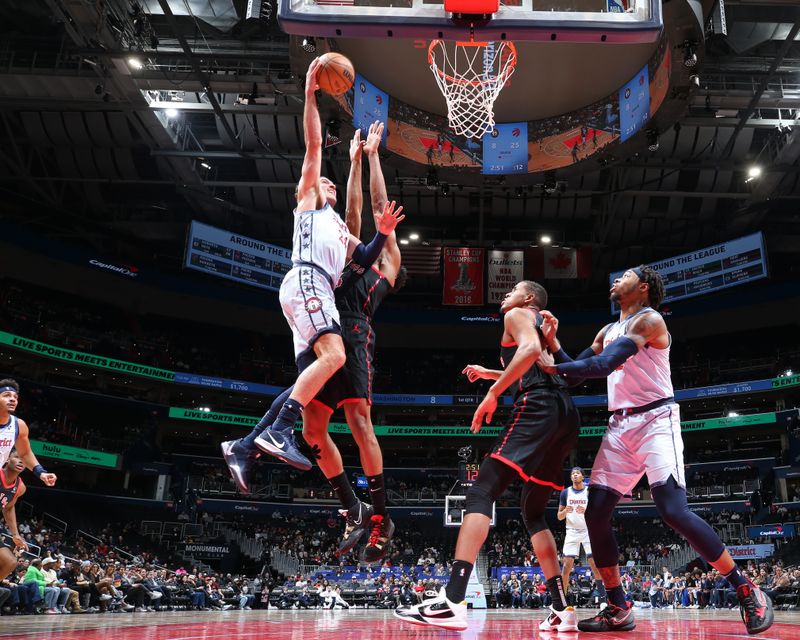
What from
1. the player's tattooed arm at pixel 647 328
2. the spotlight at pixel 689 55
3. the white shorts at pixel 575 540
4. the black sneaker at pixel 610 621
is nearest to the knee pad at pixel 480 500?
the black sneaker at pixel 610 621

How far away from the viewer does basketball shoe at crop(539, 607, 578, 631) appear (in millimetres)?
4453

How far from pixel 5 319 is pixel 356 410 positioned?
2554cm

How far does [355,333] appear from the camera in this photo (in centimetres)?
456

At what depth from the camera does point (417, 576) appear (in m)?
22.0

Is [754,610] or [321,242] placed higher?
[321,242]

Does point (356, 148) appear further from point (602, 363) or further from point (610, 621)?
point (610, 621)

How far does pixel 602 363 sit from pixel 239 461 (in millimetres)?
2194

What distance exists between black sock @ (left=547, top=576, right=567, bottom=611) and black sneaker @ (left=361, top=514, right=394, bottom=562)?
46.7 inches

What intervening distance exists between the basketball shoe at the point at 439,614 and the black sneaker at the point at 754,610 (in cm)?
185

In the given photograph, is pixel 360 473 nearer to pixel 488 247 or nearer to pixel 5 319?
pixel 488 247

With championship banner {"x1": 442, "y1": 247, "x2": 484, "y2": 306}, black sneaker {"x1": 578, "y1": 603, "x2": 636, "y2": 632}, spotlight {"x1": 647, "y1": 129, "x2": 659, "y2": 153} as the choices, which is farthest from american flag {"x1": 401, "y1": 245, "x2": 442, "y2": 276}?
black sneaker {"x1": 578, "y1": 603, "x2": 636, "y2": 632}

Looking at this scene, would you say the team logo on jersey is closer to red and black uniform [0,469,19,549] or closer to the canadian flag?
red and black uniform [0,469,19,549]

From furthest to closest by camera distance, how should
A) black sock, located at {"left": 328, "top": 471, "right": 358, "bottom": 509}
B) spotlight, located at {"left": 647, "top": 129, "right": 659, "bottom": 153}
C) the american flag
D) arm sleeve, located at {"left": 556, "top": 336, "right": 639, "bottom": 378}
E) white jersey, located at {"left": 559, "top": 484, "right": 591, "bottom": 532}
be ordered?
the american flag → spotlight, located at {"left": 647, "top": 129, "right": 659, "bottom": 153} → white jersey, located at {"left": 559, "top": 484, "right": 591, "bottom": 532} → black sock, located at {"left": 328, "top": 471, "right": 358, "bottom": 509} → arm sleeve, located at {"left": 556, "top": 336, "right": 639, "bottom": 378}

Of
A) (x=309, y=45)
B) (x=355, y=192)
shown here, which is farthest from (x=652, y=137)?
(x=355, y=192)
